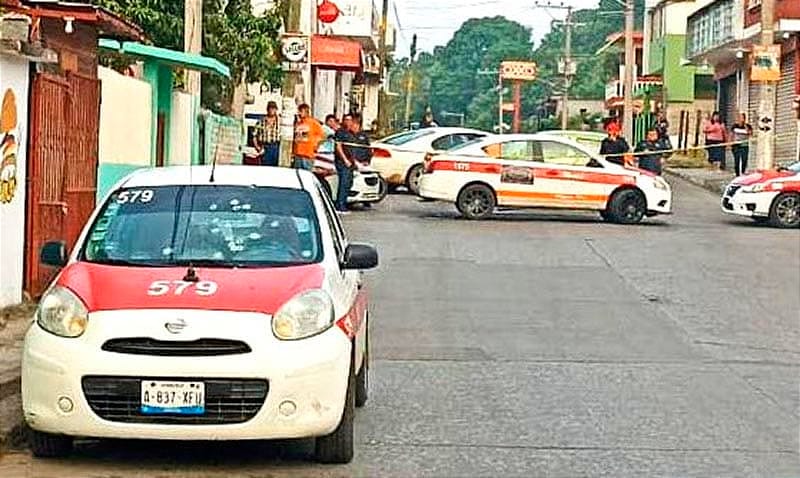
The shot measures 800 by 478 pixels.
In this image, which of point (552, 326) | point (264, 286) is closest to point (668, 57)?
point (552, 326)

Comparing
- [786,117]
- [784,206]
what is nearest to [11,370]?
[784,206]

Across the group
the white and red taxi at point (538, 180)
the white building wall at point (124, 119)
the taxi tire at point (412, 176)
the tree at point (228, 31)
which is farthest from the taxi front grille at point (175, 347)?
the taxi tire at point (412, 176)

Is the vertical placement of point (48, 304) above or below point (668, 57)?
below

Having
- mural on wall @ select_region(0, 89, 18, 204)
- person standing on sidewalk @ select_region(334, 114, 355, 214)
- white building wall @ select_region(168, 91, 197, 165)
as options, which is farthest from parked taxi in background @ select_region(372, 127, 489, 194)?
mural on wall @ select_region(0, 89, 18, 204)

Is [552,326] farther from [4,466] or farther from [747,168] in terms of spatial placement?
[747,168]

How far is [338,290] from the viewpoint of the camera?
9.00m

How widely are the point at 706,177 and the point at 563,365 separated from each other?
28.8 metres

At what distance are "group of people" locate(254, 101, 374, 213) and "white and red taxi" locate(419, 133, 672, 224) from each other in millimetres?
1729

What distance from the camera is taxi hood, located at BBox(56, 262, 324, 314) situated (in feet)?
27.5

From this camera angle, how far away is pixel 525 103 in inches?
5226

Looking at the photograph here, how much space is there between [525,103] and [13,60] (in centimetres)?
12044

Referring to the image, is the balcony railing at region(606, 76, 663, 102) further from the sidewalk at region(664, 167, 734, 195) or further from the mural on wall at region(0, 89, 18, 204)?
the mural on wall at region(0, 89, 18, 204)

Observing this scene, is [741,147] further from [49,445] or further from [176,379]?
[176,379]

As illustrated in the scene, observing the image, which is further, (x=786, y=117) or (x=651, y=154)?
(x=786, y=117)
